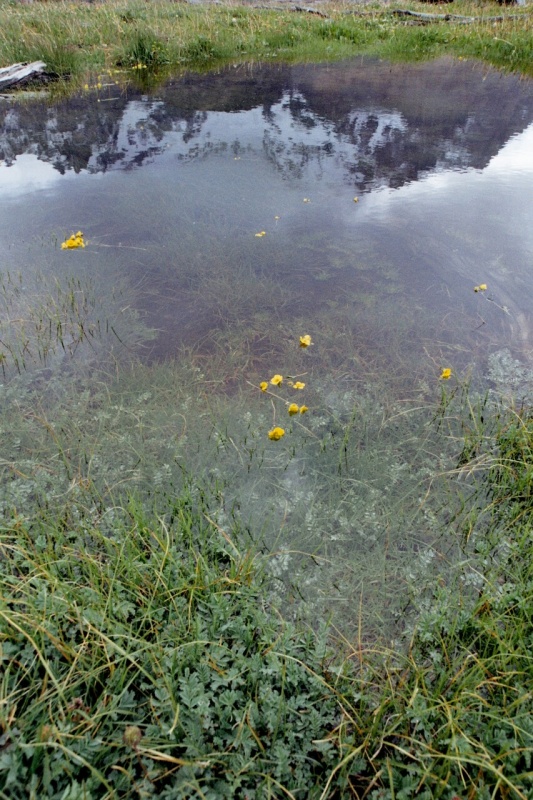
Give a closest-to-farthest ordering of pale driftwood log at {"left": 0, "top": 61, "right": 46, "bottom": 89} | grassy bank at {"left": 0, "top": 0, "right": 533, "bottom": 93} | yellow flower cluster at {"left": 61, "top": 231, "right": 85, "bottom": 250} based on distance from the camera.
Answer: yellow flower cluster at {"left": 61, "top": 231, "right": 85, "bottom": 250}
pale driftwood log at {"left": 0, "top": 61, "right": 46, "bottom": 89}
grassy bank at {"left": 0, "top": 0, "right": 533, "bottom": 93}

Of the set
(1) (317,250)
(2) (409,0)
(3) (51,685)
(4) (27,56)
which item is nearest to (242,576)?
(3) (51,685)

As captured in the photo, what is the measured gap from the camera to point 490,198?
178 inches

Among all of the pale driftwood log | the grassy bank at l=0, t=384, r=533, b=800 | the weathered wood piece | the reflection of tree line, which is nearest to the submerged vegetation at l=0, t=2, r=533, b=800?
the grassy bank at l=0, t=384, r=533, b=800

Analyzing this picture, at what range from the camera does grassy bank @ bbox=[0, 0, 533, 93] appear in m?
8.92

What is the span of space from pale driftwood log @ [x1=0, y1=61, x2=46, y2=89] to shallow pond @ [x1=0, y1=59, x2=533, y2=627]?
2.32m

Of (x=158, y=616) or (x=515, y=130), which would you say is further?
(x=515, y=130)

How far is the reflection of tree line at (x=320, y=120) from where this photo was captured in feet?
17.5

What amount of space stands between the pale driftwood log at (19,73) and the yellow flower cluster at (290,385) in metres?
7.89

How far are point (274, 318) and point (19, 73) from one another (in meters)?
7.72

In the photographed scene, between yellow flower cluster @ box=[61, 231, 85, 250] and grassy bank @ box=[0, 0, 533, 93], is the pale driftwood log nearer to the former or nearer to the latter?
grassy bank @ box=[0, 0, 533, 93]

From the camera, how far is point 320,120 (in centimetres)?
639

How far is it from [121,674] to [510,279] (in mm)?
3360

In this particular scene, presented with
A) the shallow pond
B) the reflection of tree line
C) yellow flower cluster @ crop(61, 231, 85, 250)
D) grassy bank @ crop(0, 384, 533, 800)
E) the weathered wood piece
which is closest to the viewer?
grassy bank @ crop(0, 384, 533, 800)

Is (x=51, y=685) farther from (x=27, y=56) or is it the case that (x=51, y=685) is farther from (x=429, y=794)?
(x=27, y=56)
